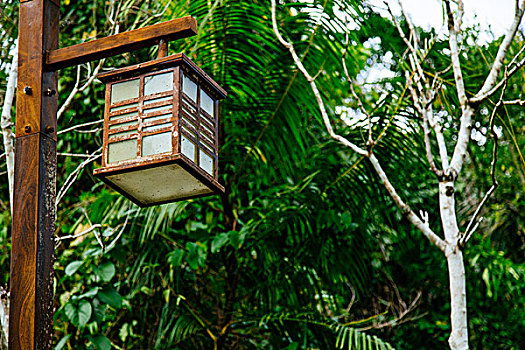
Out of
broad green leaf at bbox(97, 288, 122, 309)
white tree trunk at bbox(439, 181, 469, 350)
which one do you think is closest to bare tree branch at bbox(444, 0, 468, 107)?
white tree trunk at bbox(439, 181, 469, 350)

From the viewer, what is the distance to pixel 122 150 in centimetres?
245

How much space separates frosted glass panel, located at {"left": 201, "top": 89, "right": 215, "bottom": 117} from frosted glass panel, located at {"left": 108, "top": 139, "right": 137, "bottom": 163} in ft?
1.04

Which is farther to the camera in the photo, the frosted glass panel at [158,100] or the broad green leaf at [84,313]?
the broad green leaf at [84,313]

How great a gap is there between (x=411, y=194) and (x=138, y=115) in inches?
134

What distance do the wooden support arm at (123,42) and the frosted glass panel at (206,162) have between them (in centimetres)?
42

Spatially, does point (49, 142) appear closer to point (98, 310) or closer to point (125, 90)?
point (125, 90)

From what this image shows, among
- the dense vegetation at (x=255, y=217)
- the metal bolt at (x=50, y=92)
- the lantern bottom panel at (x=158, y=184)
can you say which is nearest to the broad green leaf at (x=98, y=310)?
the dense vegetation at (x=255, y=217)

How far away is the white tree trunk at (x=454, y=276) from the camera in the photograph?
3336 millimetres

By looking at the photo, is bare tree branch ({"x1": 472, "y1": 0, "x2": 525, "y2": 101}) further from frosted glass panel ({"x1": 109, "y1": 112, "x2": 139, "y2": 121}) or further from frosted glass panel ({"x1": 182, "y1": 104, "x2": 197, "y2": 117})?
frosted glass panel ({"x1": 109, "y1": 112, "x2": 139, "y2": 121})

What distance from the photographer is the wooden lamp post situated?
7.59 ft

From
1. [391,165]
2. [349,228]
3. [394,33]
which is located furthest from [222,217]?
[394,33]

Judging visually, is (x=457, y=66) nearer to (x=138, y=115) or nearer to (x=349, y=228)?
(x=349, y=228)

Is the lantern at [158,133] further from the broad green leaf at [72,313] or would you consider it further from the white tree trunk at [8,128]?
the broad green leaf at [72,313]

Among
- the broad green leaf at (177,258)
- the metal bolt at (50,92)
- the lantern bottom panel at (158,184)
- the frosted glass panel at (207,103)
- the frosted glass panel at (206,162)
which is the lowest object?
the broad green leaf at (177,258)
